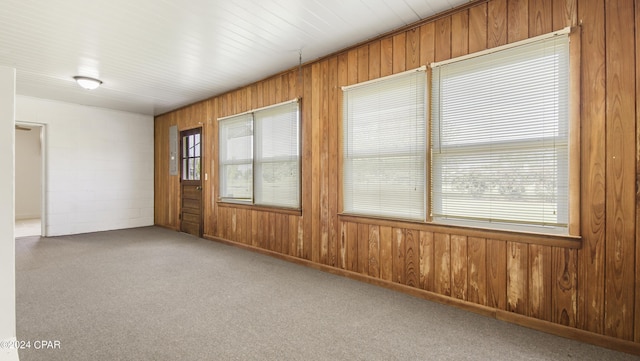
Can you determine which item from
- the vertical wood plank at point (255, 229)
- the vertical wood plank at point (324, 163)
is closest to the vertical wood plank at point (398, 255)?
the vertical wood plank at point (324, 163)

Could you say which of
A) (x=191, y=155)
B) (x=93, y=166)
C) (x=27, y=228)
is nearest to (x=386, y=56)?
(x=191, y=155)

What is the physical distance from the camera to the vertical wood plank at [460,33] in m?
2.67

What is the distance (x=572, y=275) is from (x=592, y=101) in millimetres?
1215

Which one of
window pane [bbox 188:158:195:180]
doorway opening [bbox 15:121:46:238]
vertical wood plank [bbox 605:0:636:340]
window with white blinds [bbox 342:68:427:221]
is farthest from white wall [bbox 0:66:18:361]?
doorway opening [bbox 15:121:46:238]

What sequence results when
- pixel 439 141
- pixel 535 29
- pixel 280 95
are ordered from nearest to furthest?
pixel 535 29 → pixel 439 141 → pixel 280 95

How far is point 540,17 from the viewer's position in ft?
7.63

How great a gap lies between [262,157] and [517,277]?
345 cm

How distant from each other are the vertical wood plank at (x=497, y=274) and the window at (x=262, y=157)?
231 cm

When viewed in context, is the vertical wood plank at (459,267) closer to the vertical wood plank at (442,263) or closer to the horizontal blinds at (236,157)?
the vertical wood plank at (442,263)

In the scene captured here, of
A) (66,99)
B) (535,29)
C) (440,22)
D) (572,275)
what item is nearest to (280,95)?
(440,22)

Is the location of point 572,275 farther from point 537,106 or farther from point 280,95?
point 280,95

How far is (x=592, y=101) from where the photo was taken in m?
2.13

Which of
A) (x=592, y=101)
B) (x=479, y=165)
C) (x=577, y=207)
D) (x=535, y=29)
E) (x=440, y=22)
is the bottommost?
(x=577, y=207)

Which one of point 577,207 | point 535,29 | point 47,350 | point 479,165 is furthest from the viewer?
point 479,165
